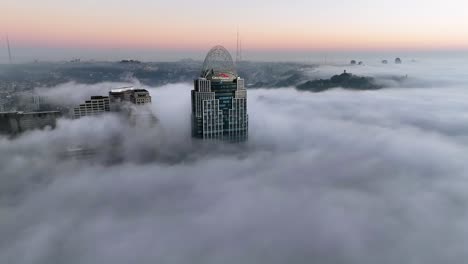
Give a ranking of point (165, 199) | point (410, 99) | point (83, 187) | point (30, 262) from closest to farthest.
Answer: point (30, 262) → point (165, 199) → point (83, 187) → point (410, 99)

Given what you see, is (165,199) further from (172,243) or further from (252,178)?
(252,178)

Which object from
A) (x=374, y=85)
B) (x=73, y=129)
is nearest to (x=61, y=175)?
(x=73, y=129)

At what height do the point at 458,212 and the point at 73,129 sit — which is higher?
the point at 73,129

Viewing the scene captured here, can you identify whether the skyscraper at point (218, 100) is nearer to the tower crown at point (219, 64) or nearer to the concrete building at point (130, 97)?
the tower crown at point (219, 64)

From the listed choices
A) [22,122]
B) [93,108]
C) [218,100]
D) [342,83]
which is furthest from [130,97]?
[342,83]

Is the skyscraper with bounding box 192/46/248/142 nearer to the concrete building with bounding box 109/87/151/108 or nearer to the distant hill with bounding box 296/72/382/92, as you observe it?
the concrete building with bounding box 109/87/151/108

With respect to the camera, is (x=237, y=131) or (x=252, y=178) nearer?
(x=252, y=178)

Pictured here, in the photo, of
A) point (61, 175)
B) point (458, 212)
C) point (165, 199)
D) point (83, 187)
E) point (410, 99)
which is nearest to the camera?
point (458, 212)
